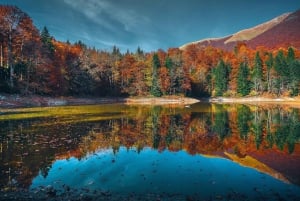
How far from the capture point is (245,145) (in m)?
21.2

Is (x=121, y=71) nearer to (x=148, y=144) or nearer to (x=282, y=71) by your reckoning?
(x=282, y=71)

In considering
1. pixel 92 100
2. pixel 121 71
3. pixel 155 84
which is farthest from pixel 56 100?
pixel 155 84

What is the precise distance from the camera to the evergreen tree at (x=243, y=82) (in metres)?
111

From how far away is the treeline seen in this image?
63.3 meters

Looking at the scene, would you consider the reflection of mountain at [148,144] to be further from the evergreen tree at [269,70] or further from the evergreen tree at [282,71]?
the evergreen tree at [269,70]

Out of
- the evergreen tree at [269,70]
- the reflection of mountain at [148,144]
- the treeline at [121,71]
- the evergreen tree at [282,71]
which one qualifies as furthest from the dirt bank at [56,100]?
the evergreen tree at [282,71]

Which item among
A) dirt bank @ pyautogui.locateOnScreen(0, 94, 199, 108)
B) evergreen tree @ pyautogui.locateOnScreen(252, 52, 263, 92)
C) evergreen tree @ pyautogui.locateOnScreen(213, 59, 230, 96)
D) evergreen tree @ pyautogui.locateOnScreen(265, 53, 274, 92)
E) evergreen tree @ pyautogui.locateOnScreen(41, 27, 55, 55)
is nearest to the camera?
dirt bank @ pyautogui.locateOnScreen(0, 94, 199, 108)

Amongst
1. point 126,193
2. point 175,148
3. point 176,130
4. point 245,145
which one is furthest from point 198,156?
point 176,130

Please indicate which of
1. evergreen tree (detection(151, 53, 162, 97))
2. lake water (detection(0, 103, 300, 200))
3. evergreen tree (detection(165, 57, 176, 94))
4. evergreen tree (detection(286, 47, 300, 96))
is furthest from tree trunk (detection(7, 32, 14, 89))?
evergreen tree (detection(286, 47, 300, 96))

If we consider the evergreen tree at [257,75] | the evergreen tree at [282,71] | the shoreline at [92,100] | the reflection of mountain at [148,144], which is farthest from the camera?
the evergreen tree at [257,75]

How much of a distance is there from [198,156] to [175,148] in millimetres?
2736

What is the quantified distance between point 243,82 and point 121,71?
52617mm

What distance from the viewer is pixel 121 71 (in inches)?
4181

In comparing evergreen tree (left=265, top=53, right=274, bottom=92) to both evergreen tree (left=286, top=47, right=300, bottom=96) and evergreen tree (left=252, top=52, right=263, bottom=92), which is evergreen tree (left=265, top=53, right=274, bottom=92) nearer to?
evergreen tree (left=252, top=52, right=263, bottom=92)
